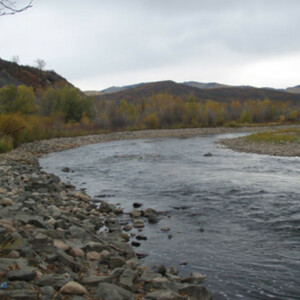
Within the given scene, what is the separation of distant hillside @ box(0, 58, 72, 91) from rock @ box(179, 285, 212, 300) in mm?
80065

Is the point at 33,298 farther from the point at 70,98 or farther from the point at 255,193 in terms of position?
the point at 70,98

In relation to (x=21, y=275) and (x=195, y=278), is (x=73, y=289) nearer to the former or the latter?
(x=21, y=275)

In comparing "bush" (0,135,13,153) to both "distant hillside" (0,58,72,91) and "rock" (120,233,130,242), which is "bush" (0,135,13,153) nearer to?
"rock" (120,233,130,242)

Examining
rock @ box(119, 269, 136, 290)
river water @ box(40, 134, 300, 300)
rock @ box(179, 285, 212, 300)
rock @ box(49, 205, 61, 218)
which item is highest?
rock @ box(49, 205, 61, 218)

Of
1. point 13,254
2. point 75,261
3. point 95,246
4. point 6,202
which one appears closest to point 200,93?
point 6,202

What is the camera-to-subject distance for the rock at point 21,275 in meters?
3.90

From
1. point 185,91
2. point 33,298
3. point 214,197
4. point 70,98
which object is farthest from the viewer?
point 185,91

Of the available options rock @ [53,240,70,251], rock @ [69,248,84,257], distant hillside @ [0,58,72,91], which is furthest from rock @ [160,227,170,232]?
distant hillside @ [0,58,72,91]

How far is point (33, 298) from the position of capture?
362 cm

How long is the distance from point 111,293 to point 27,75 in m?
95.8

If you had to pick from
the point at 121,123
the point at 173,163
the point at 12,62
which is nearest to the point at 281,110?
the point at 121,123

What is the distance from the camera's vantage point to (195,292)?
15.1 feet

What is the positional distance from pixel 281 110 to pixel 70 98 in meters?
62.8

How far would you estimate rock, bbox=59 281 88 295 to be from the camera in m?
3.92
